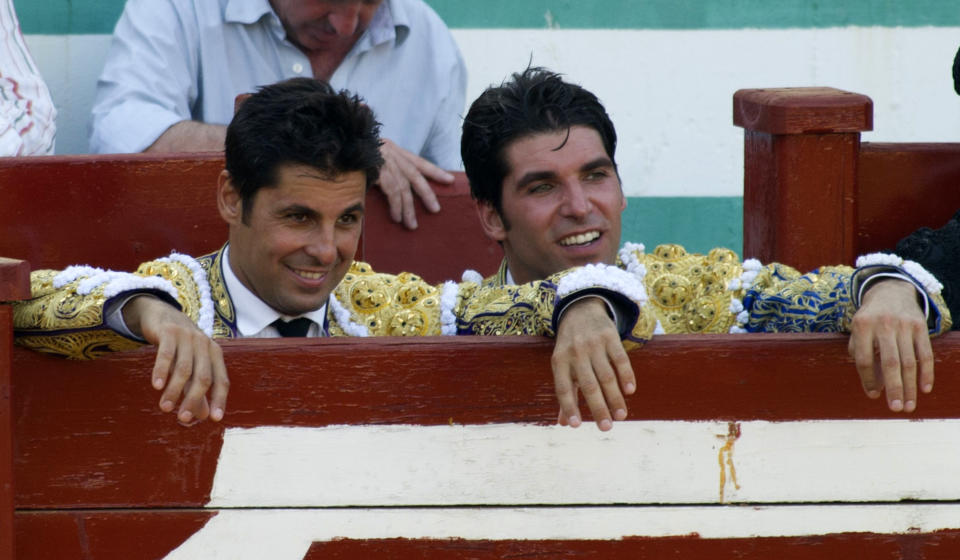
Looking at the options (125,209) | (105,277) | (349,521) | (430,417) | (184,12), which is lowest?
(349,521)

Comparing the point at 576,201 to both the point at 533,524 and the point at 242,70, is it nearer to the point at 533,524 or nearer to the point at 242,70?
the point at 533,524

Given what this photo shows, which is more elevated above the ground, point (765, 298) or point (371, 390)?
point (765, 298)

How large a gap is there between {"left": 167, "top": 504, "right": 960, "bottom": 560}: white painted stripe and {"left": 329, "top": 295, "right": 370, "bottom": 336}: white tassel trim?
1.77 ft

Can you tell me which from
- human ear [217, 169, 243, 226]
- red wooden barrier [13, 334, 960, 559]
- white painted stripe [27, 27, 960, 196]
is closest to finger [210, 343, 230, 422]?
red wooden barrier [13, 334, 960, 559]

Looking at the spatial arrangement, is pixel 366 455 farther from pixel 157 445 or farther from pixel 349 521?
pixel 157 445

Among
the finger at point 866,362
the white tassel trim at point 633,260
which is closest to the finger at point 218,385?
the finger at point 866,362

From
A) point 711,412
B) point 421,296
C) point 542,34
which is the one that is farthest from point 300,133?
point 542,34

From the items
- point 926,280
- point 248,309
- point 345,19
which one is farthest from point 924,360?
point 345,19

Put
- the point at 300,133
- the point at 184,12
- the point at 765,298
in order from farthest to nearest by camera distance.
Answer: the point at 184,12 < the point at 765,298 < the point at 300,133

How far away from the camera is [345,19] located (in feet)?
9.57

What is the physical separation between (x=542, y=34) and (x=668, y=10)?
0.98 ft

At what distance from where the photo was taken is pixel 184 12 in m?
3.01

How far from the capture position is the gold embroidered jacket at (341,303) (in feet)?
5.51

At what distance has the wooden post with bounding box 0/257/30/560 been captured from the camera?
5.32 feet
